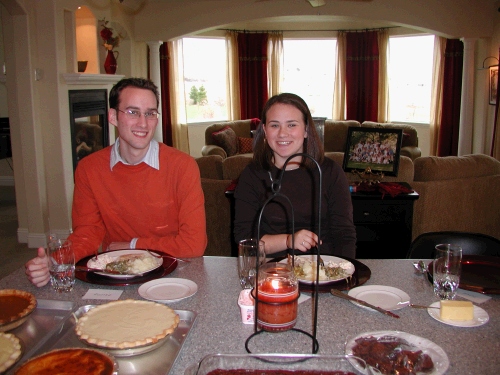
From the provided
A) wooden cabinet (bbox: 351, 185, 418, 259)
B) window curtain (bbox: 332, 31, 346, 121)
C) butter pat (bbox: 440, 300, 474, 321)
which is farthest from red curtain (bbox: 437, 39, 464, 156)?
butter pat (bbox: 440, 300, 474, 321)

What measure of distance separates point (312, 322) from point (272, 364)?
1.05 ft

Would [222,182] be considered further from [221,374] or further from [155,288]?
[221,374]

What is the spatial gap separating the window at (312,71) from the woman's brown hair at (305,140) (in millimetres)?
6938

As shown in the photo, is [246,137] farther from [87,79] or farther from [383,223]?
[383,223]

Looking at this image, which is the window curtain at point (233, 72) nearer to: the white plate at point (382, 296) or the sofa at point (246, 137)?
the sofa at point (246, 137)

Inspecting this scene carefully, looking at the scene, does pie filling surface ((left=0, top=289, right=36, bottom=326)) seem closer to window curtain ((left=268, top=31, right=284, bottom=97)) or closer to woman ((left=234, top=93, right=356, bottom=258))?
woman ((left=234, top=93, right=356, bottom=258))

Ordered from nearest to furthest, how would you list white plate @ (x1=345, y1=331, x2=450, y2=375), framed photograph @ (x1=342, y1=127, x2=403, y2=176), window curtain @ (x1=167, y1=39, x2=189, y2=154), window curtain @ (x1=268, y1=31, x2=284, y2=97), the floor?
white plate @ (x1=345, y1=331, x2=450, y2=375) < framed photograph @ (x1=342, y1=127, x2=403, y2=176) < the floor < window curtain @ (x1=167, y1=39, x2=189, y2=154) < window curtain @ (x1=268, y1=31, x2=284, y2=97)

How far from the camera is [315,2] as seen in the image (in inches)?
221

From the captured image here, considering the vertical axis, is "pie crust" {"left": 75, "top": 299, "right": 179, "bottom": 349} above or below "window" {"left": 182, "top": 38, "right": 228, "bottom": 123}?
below

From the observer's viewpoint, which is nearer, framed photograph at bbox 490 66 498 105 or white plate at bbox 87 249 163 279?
white plate at bbox 87 249 163 279

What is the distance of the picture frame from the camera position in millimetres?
6485

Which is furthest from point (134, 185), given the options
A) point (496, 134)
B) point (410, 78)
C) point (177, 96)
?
point (410, 78)

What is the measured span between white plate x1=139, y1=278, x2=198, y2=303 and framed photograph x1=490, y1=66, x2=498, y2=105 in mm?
6296

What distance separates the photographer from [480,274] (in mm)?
1567
